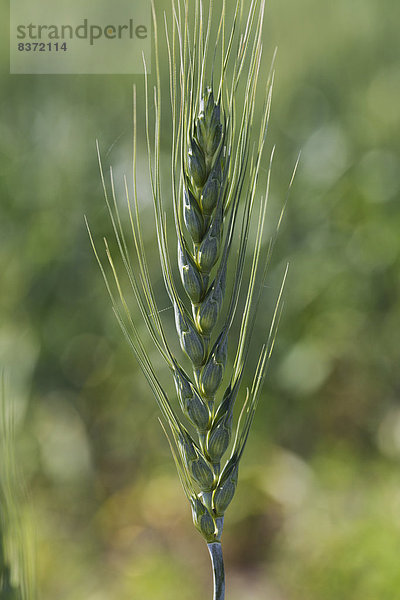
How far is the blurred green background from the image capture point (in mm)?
1271

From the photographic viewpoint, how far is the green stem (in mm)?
228

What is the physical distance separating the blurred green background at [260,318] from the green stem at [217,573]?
100 centimetres

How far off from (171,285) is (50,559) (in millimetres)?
1050

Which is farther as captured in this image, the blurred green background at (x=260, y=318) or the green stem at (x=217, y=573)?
the blurred green background at (x=260, y=318)

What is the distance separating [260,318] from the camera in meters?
1.33

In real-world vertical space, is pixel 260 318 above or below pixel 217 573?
below

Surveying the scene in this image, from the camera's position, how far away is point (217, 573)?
0.23 metres

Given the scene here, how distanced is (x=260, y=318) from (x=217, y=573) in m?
1.10

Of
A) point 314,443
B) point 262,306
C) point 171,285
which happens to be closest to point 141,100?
point 262,306

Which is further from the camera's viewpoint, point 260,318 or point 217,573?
point 260,318

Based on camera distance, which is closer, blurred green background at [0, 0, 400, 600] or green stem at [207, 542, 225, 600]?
green stem at [207, 542, 225, 600]

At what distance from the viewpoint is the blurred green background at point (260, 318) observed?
4.17ft

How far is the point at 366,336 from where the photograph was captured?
137 cm

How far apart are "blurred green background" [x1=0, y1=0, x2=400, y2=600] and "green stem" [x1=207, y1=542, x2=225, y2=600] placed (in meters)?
1.00
